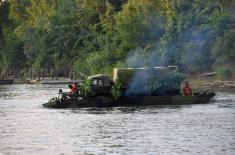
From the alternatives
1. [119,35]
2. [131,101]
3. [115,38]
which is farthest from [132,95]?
[115,38]

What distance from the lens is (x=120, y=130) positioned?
41.8m

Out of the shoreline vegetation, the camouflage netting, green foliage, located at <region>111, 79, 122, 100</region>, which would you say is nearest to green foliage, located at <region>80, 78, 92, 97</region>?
green foliage, located at <region>111, 79, 122, 100</region>

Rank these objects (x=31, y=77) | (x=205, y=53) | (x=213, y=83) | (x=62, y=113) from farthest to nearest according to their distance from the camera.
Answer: (x=31, y=77) → (x=205, y=53) → (x=213, y=83) → (x=62, y=113)

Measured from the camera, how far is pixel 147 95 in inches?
2201

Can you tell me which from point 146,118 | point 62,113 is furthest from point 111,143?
point 62,113

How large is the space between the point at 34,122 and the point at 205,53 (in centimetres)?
3919

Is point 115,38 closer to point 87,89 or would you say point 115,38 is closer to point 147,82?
point 147,82

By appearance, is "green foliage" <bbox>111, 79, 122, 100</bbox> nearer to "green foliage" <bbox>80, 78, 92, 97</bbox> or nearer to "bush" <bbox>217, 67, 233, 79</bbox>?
"green foliage" <bbox>80, 78, 92, 97</bbox>

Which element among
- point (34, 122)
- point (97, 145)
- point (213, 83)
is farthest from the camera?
point (213, 83)

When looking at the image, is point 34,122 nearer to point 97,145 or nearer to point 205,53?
point 97,145

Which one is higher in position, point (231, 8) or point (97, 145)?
point (231, 8)

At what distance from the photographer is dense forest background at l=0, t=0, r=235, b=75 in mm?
82375

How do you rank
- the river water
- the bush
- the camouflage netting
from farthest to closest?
the bush, the camouflage netting, the river water

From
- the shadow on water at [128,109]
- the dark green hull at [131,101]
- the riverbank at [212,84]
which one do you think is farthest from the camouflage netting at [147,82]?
the riverbank at [212,84]
